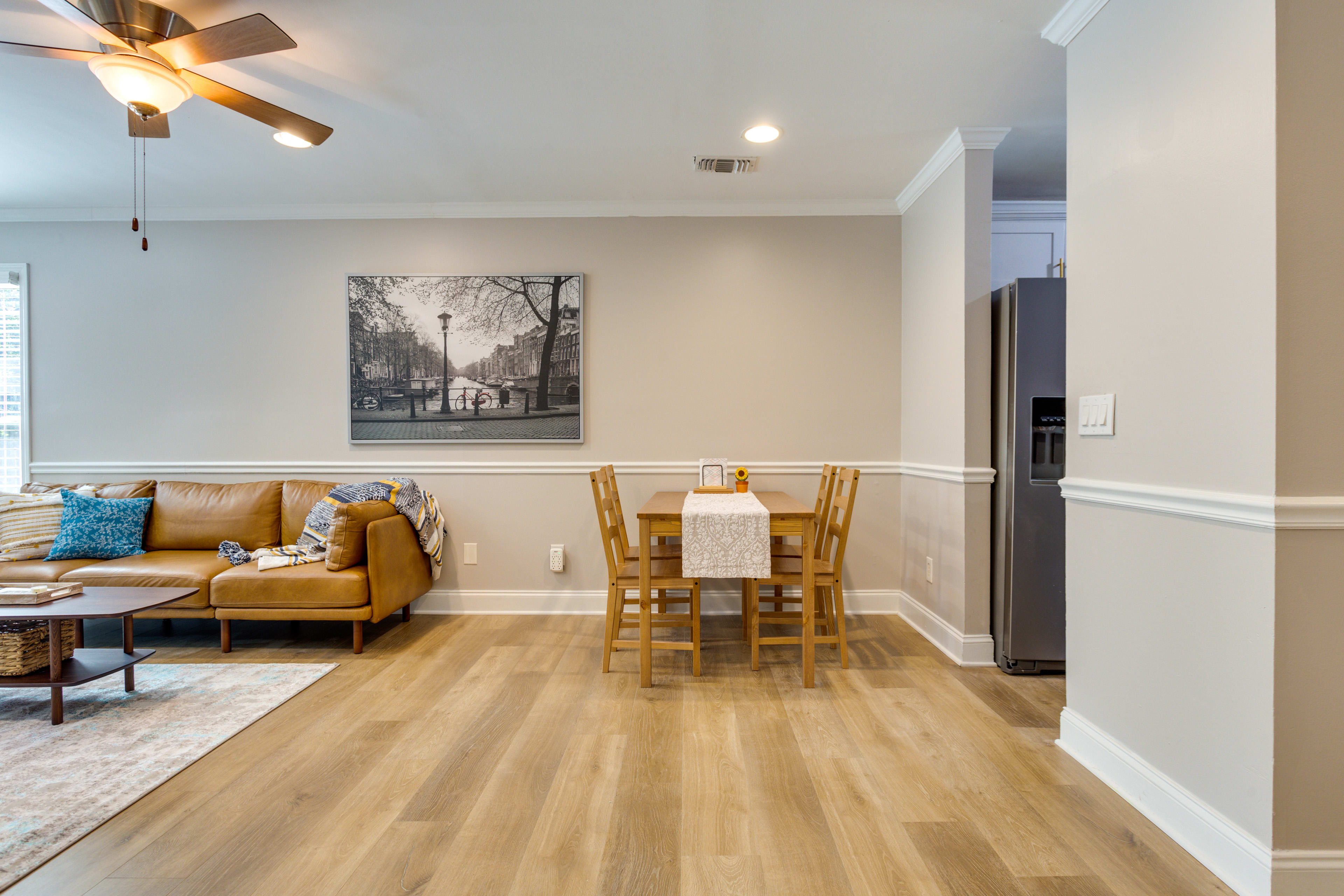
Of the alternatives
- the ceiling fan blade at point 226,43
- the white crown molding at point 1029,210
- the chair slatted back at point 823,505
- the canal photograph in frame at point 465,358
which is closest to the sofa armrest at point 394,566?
the canal photograph in frame at point 465,358

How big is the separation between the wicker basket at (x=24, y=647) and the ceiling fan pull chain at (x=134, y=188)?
5.57 feet

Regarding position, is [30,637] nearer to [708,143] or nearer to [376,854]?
[376,854]

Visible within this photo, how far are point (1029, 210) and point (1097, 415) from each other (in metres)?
2.52

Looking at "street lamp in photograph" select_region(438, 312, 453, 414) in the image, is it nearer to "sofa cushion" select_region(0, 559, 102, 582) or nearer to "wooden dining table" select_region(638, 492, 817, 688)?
"wooden dining table" select_region(638, 492, 817, 688)

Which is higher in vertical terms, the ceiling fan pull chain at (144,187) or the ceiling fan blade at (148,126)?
the ceiling fan pull chain at (144,187)

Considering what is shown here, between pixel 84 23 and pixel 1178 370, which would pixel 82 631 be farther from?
pixel 1178 370

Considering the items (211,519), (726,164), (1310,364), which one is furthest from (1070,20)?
(211,519)

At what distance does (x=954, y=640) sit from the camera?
3.14m

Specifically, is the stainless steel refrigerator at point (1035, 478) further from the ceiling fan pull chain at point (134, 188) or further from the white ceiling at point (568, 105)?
the ceiling fan pull chain at point (134, 188)

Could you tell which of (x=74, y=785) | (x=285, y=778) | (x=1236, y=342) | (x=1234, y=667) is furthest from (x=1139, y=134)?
(x=74, y=785)

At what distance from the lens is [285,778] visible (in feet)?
6.66

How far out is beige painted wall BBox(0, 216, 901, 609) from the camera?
398cm

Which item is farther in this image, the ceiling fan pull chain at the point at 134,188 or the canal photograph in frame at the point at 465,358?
the canal photograph in frame at the point at 465,358

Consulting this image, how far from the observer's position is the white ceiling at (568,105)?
2.20 meters
